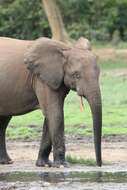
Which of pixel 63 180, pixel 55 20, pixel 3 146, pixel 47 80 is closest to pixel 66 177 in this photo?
pixel 63 180

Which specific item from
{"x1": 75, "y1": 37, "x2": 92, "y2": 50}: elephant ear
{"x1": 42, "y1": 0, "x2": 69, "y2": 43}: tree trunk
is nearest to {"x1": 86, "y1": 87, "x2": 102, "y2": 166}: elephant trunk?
{"x1": 75, "y1": 37, "x2": 92, "y2": 50}: elephant ear

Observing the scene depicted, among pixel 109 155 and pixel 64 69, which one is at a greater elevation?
pixel 64 69

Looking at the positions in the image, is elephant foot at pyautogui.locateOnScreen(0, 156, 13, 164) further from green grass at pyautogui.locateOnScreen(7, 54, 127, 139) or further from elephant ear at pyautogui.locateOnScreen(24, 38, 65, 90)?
green grass at pyautogui.locateOnScreen(7, 54, 127, 139)

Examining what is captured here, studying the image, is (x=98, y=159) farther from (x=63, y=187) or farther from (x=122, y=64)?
(x=122, y=64)

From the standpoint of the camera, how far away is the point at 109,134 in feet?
57.5

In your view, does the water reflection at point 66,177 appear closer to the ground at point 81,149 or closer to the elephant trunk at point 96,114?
the elephant trunk at point 96,114

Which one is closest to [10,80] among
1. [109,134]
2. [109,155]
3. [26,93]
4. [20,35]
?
[26,93]

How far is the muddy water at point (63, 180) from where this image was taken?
10.8 m

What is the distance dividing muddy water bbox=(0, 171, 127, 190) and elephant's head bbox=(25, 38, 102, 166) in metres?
0.48

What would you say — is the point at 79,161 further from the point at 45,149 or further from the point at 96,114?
the point at 96,114

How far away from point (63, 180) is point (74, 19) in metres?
44.7

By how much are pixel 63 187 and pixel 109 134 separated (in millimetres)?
6754

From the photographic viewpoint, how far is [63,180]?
11469 mm

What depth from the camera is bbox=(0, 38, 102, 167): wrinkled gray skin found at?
12531 millimetres
